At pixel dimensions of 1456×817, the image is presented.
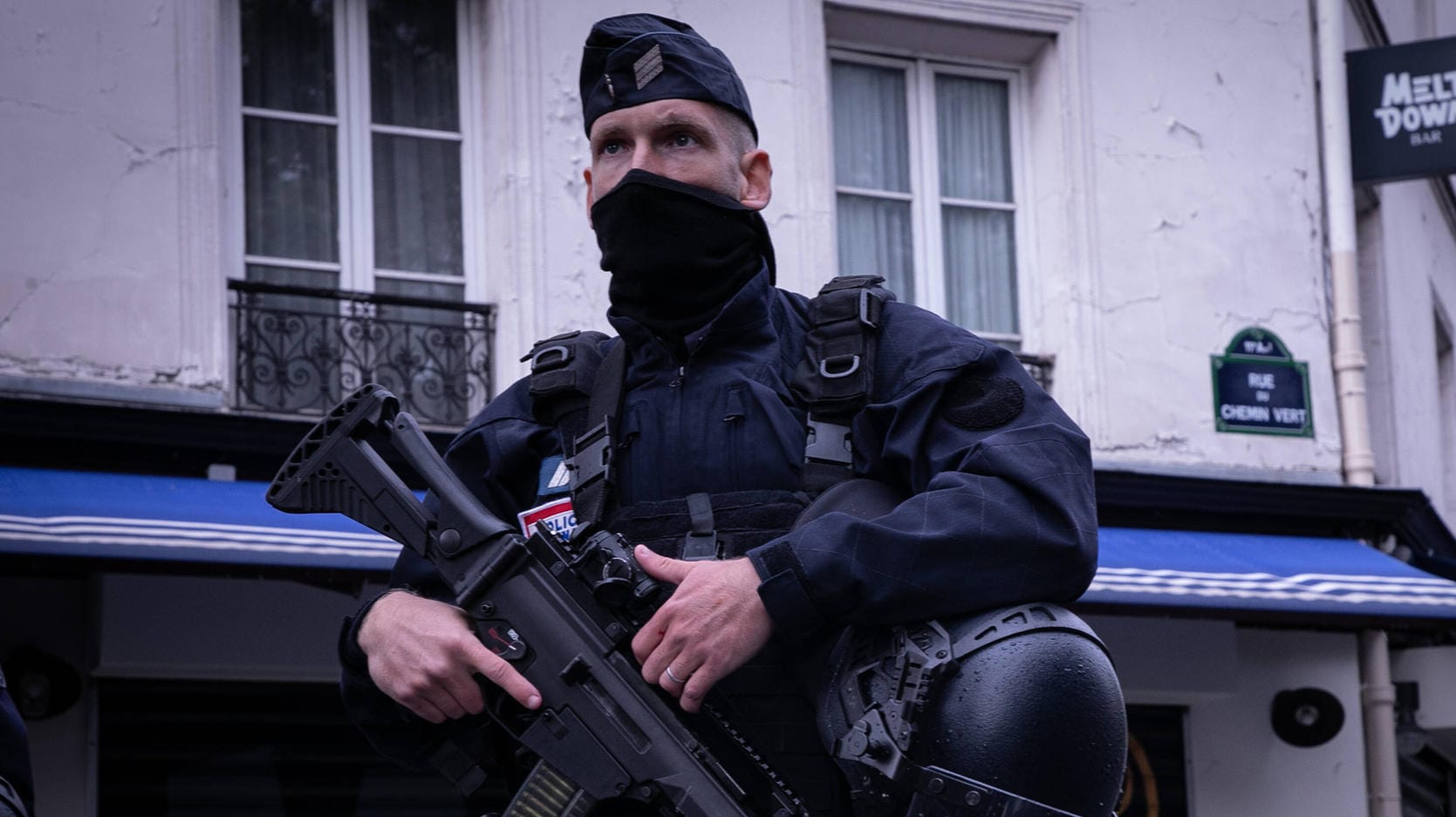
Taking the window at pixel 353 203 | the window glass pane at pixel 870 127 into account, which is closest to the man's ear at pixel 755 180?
the window at pixel 353 203

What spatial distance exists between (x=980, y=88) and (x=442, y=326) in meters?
3.43

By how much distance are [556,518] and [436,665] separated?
14.6 inches

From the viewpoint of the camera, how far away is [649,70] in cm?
327

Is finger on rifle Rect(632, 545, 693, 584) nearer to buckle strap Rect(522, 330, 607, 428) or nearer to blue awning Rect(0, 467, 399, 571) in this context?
buckle strap Rect(522, 330, 607, 428)

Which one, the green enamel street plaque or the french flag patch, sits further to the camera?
the green enamel street plaque

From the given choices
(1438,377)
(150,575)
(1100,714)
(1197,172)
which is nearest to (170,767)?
(150,575)

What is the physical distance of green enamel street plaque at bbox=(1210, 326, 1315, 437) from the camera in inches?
430

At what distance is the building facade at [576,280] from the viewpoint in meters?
8.57

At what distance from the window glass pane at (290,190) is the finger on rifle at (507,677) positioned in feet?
21.8

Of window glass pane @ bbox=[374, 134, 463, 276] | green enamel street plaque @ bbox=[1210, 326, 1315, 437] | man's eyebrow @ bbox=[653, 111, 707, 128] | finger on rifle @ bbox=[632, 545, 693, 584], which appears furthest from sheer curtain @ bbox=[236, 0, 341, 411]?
finger on rifle @ bbox=[632, 545, 693, 584]

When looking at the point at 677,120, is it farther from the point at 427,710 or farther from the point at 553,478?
the point at 427,710

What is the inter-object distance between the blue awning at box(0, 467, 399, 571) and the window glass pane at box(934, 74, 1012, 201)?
4.34 meters

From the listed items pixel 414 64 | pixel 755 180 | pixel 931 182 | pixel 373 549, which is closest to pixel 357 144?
pixel 414 64

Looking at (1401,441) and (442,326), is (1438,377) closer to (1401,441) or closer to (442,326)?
(1401,441)
